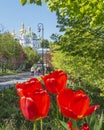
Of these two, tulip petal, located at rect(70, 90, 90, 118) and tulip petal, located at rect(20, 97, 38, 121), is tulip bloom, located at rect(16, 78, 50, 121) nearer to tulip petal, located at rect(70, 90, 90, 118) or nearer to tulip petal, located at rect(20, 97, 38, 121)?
tulip petal, located at rect(20, 97, 38, 121)

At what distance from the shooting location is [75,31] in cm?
1510

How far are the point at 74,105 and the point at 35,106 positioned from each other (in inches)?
8.2

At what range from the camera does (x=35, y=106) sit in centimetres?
214

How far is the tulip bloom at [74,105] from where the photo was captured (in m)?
2.16

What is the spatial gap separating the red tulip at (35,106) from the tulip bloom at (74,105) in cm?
7

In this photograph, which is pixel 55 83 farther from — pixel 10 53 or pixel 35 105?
pixel 10 53

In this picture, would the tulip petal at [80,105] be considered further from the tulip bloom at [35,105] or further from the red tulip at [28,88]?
the red tulip at [28,88]

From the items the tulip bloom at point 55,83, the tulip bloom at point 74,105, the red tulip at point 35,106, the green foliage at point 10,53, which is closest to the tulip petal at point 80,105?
the tulip bloom at point 74,105

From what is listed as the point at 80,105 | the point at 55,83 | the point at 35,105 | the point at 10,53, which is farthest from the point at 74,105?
the point at 10,53

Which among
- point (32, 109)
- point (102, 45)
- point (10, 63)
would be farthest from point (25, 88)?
point (10, 63)

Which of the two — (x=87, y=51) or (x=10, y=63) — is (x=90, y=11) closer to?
(x=87, y=51)

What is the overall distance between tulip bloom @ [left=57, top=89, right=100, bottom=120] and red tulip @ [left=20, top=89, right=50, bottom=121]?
72 mm

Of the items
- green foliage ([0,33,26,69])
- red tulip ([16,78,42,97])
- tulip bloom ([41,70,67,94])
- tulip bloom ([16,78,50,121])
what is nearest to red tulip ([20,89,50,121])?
Result: tulip bloom ([16,78,50,121])

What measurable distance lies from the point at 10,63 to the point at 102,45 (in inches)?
3334
